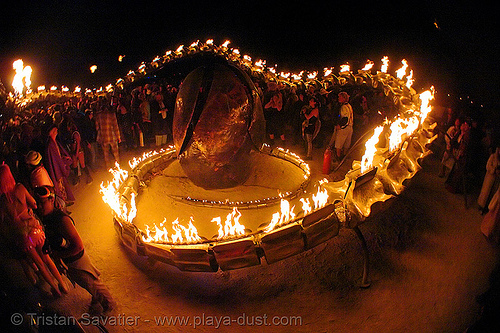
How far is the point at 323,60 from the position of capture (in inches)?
905

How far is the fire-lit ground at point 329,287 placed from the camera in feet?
15.2

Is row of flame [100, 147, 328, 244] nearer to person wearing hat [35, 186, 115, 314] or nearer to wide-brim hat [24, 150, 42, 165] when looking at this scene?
person wearing hat [35, 186, 115, 314]

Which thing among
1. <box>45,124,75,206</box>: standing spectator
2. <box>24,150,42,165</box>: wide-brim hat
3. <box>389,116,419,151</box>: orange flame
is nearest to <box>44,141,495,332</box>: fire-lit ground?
<box>45,124,75,206</box>: standing spectator

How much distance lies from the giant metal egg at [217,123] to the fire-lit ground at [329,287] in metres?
2.63

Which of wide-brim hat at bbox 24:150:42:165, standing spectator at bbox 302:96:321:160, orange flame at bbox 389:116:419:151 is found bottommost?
wide-brim hat at bbox 24:150:42:165

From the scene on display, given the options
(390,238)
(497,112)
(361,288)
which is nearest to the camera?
(361,288)

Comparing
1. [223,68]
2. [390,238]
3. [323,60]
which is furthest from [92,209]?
[323,60]

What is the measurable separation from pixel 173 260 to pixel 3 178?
2.62 metres

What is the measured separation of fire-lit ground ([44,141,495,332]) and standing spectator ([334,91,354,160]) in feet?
12.4

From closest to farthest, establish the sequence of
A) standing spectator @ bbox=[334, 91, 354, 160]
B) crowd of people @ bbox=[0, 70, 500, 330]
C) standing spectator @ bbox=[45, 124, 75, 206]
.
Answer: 1. crowd of people @ bbox=[0, 70, 500, 330]
2. standing spectator @ bbox=[45, 124, 75, 206]
3. standing spectator @ bbox=[334, 91, 354, 160]

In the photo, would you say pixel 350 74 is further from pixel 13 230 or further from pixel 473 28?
pixel 13 230

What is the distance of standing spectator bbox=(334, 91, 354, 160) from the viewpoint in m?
10.0

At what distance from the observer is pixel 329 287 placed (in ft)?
17.3

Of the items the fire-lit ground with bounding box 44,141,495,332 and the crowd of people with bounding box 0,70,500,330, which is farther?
the fire-lit ground with bounding box 44,141,495,332
